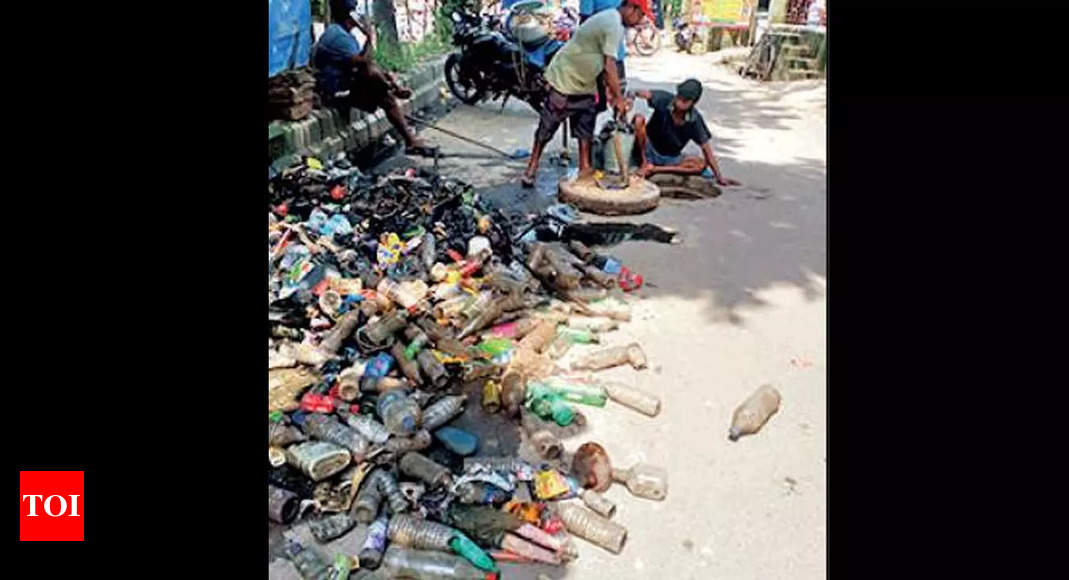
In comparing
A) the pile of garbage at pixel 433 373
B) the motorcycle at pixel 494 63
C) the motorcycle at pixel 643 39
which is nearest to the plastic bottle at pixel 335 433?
the pile of garbage at pixel 433 373

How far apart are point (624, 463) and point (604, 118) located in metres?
6.82

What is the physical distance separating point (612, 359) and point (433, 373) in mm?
960

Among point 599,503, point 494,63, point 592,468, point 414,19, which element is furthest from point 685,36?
point 599,503

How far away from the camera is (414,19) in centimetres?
1223

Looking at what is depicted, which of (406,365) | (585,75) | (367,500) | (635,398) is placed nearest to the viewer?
(367,500)

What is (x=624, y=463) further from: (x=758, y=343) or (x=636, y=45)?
(x=636, y=45)

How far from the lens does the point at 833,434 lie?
1.80 meters

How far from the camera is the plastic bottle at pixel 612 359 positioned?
3.90 meters

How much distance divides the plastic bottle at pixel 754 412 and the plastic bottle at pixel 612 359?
59 centimetres

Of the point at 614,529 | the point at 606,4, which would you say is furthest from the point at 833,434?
the point at 606,4

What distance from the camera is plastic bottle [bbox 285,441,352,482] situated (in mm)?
2988

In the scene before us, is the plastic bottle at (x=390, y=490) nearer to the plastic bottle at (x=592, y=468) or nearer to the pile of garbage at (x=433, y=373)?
the pile of garbage at (x=433, y=373)

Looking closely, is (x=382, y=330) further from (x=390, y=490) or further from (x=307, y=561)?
(x=307, y=561)

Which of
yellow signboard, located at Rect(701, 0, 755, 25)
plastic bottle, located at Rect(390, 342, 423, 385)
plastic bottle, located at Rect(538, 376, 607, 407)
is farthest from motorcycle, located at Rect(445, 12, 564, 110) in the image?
yellow signboard, located at Rect(701, 0, 755, 25)
